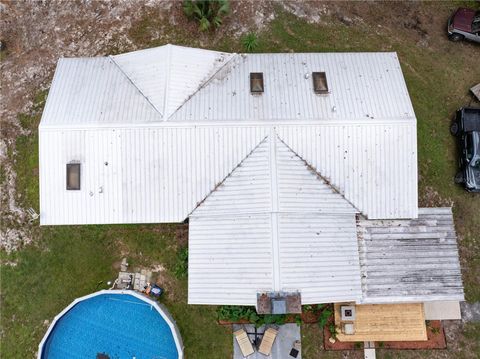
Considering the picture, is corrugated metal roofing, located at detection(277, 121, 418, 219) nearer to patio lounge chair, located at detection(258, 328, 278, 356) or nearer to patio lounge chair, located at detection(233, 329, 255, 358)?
patio lounge chair, located at detection(258, 328, 278, 356)

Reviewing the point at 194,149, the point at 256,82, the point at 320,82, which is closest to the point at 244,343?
the point at 194,149

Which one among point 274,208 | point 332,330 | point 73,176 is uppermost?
point 73,176

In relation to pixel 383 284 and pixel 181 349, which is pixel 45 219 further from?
pixel 383 284

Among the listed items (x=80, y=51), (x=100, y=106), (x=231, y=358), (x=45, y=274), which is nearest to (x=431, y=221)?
(x=231, y=358)

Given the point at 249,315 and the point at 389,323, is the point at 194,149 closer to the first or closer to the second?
the point at 249,315

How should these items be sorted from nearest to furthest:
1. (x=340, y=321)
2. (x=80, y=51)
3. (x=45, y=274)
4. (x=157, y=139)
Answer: (x=157, y=139), (x=340, y=321), (x=45, y=274), (x=80, y=51)
